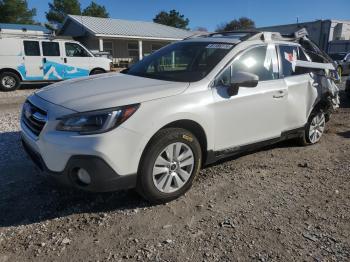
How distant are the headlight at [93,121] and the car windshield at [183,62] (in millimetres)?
1025

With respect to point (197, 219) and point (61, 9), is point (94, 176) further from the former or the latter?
point (61, 9)

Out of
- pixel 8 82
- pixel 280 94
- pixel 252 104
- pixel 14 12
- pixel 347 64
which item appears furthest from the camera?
pixel 14 12

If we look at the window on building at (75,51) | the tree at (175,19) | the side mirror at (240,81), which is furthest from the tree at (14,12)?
the side mirror at (240,81)

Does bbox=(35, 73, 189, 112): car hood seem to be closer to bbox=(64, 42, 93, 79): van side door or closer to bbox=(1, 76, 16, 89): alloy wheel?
bbox=(1, 76, 16, 89): alloy wheel

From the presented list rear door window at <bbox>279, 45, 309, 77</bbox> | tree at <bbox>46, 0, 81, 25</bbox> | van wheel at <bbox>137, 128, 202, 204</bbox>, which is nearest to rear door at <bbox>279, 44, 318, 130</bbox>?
rear door window at <bbox>279, 45, 309, 77</bbox>

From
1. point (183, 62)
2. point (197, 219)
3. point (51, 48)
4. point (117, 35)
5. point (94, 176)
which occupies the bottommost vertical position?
point (197, 219)

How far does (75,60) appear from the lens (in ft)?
43.4

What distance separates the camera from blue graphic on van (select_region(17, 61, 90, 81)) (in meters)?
12.5

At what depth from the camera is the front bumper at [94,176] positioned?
117 inches

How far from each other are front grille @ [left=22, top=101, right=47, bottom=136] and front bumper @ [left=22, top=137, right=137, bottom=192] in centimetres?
28

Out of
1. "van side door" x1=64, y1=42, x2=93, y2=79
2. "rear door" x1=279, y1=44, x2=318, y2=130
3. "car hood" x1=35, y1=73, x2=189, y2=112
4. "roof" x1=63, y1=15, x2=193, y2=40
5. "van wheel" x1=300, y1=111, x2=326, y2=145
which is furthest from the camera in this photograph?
"roof" x1=63, y1=15, x2=193, y2=40

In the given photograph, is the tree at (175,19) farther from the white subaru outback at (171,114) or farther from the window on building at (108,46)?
the white subaru outback at (171,114)

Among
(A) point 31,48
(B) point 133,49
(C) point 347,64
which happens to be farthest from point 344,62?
(A) point 31,48

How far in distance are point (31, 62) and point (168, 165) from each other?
1073cm
